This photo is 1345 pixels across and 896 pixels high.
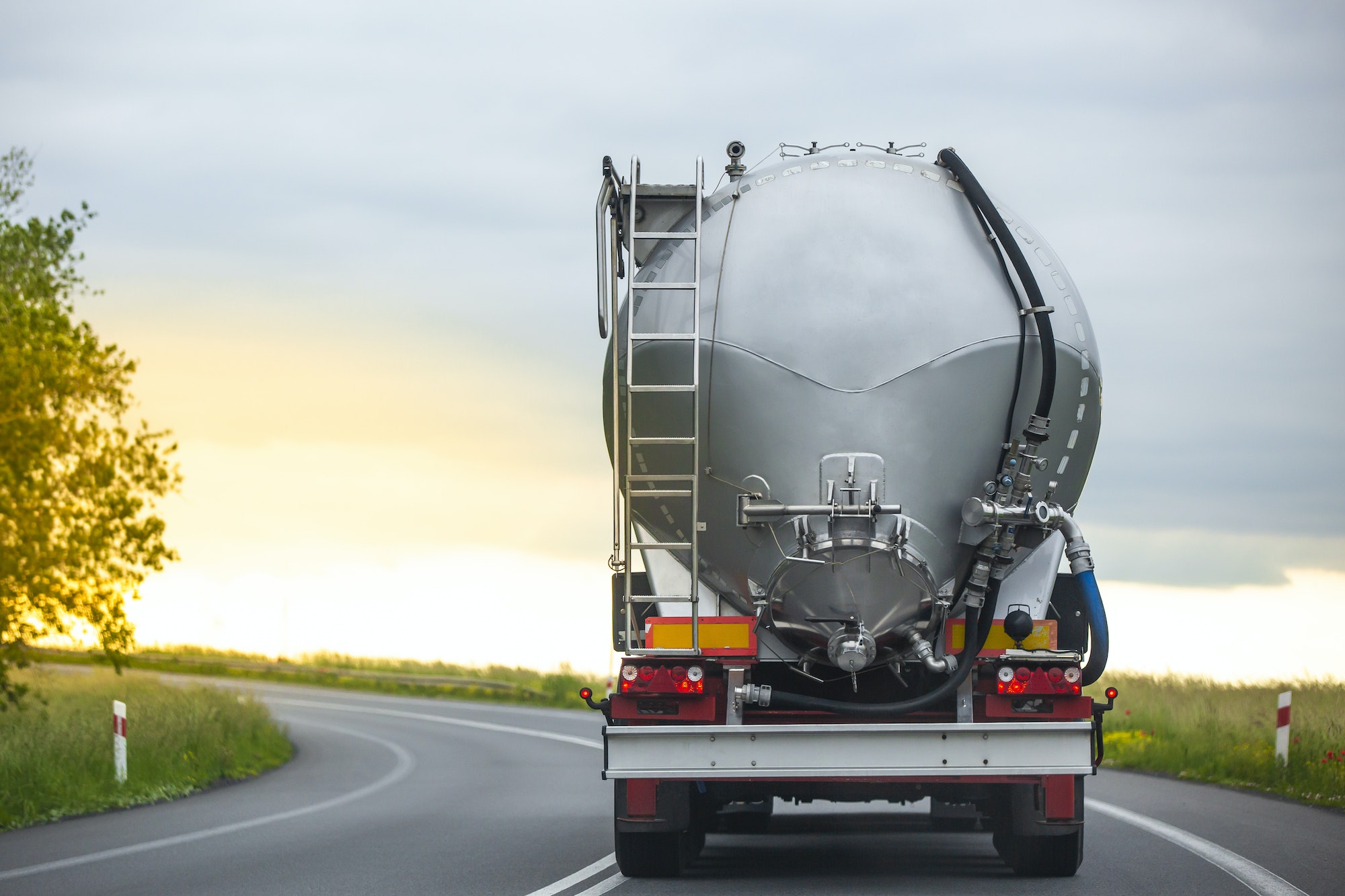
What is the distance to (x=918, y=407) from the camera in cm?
860

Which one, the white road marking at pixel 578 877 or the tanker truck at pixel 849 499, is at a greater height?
the tanker truck at pixel 849 499

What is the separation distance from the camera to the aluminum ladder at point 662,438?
28.7ft

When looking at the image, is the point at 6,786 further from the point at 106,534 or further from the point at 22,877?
the point at 22,877

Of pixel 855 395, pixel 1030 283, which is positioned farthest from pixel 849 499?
pixel 1030 283

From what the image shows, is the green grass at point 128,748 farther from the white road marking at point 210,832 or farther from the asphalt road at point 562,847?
the white road marking at point 210,832

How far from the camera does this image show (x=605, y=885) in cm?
903

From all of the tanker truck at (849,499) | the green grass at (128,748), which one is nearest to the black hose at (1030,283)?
the tanker truck at (849,499)

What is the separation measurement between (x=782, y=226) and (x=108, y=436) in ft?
38.5

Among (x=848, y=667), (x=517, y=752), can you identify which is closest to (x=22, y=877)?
(x=848, y=667)

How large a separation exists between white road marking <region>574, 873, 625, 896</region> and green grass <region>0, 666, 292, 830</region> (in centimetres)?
677

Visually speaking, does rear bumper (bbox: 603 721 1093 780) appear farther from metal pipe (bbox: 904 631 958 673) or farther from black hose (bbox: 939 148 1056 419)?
black hose (bbox: 939 148 1056 419)

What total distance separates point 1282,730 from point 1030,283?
8501 mm

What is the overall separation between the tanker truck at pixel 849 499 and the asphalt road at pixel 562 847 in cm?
60

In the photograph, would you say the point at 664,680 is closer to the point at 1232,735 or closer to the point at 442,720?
the point at 1232,735
